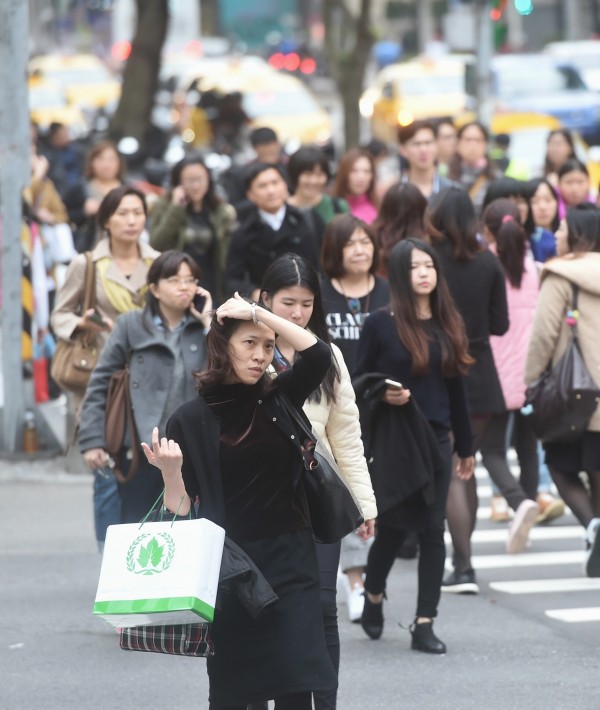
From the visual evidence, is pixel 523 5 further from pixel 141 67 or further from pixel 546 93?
pixel 546 93

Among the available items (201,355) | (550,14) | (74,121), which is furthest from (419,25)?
(201,355)

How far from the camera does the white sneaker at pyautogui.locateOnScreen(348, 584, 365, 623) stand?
7.66m

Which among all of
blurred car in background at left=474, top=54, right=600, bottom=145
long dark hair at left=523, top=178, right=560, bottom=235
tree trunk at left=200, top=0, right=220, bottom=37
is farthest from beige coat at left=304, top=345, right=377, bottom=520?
tree trunk at left=200, top=0, right=220, bottom=37

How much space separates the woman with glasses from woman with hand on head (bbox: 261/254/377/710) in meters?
1.13

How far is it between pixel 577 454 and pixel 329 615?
2908 millimetres

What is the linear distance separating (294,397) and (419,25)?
58115 mm

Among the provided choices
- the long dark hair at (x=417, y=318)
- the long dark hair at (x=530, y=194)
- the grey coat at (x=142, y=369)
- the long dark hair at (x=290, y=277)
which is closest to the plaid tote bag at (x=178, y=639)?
the long dark hair at (x=290, y=277)

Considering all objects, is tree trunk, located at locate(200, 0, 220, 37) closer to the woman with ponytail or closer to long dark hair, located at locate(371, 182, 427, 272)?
the woman with ponytail

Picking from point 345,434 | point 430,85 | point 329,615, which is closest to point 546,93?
point 430,85

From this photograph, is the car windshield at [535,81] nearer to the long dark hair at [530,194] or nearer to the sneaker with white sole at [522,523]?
the long dark hair at [530,194]

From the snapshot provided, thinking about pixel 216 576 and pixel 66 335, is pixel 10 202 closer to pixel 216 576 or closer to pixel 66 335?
pixel 66 335

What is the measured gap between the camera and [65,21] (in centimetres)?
6838

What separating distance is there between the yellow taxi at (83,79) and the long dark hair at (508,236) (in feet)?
107

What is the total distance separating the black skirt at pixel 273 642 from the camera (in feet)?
15.9
